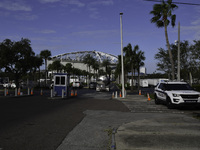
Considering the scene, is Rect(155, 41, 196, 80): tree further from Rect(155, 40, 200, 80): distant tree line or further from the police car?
the police car

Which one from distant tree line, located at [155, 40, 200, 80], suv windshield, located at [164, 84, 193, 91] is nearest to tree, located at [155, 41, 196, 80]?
distant tree line, located at [155, 40, 200, 80]

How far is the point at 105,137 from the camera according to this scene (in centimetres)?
653

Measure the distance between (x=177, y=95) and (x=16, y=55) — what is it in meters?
29.1

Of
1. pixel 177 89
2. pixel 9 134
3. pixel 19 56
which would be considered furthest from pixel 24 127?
pixel 19 56

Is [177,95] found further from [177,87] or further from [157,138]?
[157,138]

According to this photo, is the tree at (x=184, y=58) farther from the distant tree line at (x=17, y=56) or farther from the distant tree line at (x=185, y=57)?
the distant tree line at (x=17, y=56)

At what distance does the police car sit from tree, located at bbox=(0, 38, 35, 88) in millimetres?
26101

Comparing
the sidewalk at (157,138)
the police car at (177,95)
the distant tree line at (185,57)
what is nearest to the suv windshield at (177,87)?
the police car at (177,95)

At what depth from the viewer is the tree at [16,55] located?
34844 millimetres

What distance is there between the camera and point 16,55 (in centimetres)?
3622

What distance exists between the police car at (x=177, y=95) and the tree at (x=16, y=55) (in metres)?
26.1

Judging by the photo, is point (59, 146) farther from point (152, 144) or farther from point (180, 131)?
point (180, 131)

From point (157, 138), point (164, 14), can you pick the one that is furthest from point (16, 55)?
point (157, 138)

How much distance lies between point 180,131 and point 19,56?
110 feet
